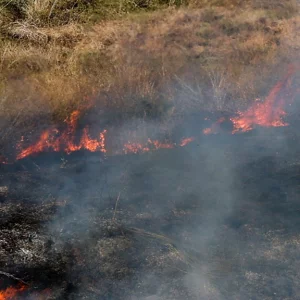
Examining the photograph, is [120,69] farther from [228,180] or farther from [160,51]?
[228,180]

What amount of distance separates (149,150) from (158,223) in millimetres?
2879

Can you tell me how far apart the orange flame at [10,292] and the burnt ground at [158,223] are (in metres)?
0.12

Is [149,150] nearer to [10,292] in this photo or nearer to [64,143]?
[64,143]

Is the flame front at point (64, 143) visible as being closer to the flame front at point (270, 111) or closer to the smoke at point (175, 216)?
the smoke at point (175, 216)

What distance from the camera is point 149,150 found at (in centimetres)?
1098

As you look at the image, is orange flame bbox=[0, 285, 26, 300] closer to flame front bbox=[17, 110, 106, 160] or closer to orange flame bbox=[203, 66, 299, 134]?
flame front bbox=[17, 110, 106, 160]

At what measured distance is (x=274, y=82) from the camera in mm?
12414

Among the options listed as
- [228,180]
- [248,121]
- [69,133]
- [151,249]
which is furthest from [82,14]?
[151,249]

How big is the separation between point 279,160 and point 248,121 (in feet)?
6.19

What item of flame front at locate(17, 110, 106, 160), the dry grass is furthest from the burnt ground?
the dry grass

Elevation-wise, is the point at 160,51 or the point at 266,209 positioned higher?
the point at 160,51

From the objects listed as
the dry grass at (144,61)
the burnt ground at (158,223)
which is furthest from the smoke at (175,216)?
the dry grass at (144,61)

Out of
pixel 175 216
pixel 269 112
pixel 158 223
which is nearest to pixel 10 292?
pixel 158 223

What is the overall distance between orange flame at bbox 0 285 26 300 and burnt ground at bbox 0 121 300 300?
12 centimetres
